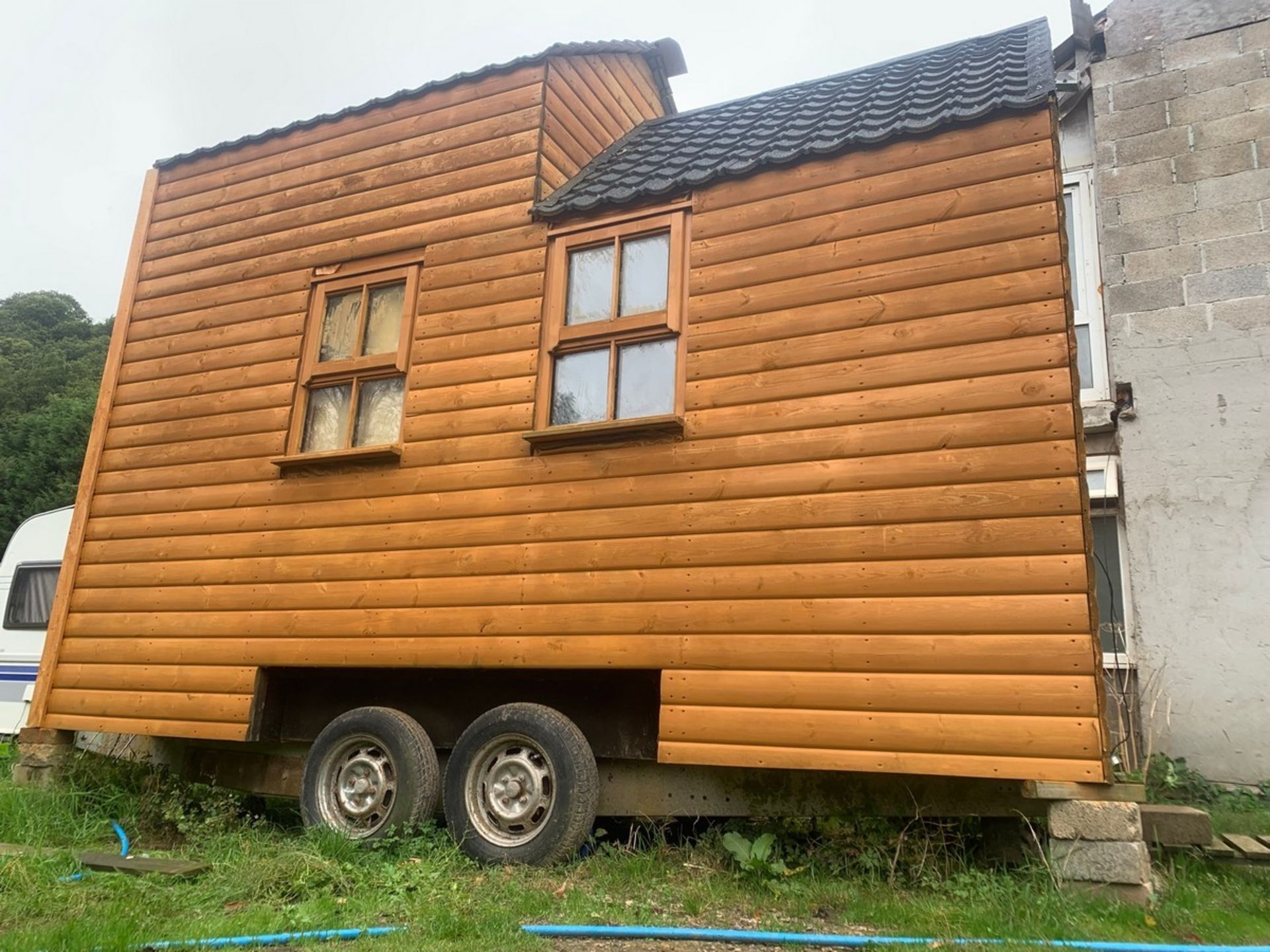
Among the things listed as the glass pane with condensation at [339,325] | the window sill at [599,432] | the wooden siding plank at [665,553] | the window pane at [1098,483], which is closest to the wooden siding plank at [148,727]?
the wooden siding plank at [665,553]

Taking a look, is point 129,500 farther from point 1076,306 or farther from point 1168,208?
point 1168,208

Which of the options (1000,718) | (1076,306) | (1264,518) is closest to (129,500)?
(1000,718)

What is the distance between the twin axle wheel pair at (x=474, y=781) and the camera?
4.88m

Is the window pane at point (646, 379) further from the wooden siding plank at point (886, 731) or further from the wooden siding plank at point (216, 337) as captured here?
the wooden siding plank at point (216, 337)

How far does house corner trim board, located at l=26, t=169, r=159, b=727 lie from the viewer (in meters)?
7.09

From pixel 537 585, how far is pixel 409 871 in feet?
5.62

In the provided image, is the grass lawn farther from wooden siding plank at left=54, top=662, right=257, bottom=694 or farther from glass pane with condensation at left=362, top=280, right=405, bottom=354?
glass pane with condensation at left=362, top=280, right=405, bottom=354

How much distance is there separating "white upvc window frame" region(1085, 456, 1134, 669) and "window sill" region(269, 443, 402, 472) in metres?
5.61

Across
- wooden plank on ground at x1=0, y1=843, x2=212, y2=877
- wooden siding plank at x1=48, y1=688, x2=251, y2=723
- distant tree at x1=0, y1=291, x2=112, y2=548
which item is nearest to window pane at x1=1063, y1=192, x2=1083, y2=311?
wooden siding plank at x1=48, y1=688, x2=251, y2=723

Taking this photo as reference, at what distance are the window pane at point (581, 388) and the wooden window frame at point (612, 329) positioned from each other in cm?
4

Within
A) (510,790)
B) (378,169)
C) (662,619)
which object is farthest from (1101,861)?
(378,169)

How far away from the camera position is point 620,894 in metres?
4.28

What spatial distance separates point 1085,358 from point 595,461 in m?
5.24

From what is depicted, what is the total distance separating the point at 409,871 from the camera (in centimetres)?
464
